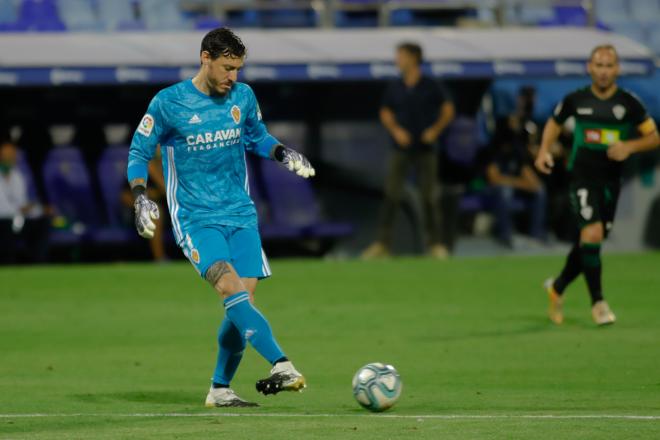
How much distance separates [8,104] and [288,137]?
4.11 m

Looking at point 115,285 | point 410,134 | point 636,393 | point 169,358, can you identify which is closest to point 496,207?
point 410,134

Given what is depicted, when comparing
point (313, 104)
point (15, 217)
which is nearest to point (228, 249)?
point (15, 217)

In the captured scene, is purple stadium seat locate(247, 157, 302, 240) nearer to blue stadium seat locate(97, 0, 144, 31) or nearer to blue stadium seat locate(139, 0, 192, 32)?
blue stadium seat locate(139, 0, 192, 32)

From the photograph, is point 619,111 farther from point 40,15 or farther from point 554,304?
point 40,15

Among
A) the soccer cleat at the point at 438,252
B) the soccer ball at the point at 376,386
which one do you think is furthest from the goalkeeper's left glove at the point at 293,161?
the soccer cleat at the point at 438,252

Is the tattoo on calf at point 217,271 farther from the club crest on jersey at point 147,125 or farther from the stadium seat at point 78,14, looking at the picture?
the stadium seat at point 78,14

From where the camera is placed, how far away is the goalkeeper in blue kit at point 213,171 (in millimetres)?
9227

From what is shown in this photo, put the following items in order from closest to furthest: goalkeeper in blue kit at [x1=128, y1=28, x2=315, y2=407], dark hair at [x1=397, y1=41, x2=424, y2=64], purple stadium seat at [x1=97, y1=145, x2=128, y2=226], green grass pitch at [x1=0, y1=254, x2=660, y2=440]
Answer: green grass pitch at [x1=0, y1=254, x2=660, y2=440], goalkeeper in blue kit at [x1=128, y1=28, x2=315, y2=407], dark hair at [x1=397, y1=41, x2=424, y2=64], purple stadium seat at [x1=97, y1=145, x2=128, y2=226]

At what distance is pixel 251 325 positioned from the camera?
9.02 m

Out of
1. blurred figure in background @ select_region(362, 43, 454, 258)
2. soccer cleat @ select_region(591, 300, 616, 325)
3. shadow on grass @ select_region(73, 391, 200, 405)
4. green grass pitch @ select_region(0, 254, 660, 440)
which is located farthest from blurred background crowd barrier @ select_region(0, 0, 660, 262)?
shadow on grass @ select_region(73, 391, 200, 405)

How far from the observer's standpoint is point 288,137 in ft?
77.9

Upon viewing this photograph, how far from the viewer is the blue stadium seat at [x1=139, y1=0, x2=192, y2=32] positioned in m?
23.8

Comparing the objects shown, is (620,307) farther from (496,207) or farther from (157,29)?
(157,29)

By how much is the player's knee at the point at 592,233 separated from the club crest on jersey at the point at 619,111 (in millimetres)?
946
